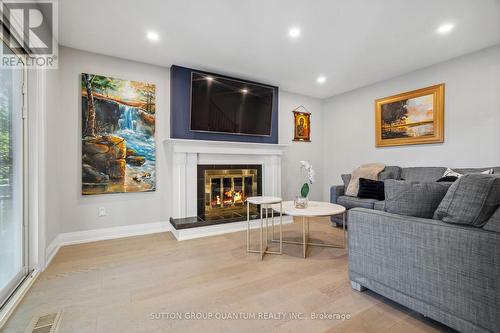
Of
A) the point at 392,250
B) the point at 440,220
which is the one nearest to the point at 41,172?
the point at 392,250

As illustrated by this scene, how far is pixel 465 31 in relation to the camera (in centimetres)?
266

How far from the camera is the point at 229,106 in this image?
396 cm

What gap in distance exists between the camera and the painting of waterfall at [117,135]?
3066 millimetres

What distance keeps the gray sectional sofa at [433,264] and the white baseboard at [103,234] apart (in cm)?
279

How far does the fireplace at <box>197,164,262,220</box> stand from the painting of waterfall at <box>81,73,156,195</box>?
2.64ft

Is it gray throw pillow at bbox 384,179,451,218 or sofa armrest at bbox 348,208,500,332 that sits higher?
gray throw pillow at bbox 384,179,451,218

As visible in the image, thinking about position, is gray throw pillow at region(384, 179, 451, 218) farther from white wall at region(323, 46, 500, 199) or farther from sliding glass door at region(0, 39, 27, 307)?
sliding glass door at region(0, 39, 27, 307)

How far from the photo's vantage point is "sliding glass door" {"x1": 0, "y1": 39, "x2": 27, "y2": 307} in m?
1.78

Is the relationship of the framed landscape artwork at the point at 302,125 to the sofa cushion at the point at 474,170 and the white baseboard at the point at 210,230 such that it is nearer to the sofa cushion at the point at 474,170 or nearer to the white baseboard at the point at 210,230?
the white baseboard at the point at 210,230

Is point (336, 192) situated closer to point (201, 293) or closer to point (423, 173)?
point (423, 173)

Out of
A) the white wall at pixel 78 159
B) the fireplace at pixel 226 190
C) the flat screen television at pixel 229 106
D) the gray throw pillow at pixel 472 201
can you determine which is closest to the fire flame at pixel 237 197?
the fireplace at pixel 226 190

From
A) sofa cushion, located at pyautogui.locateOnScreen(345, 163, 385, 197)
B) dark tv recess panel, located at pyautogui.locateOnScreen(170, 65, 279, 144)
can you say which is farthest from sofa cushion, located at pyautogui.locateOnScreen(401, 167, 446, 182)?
dark tv recess panel, located at pyautogui.locateOnScreen(170, 65, 279, 144)

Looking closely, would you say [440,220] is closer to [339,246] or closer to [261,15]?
[339,246]

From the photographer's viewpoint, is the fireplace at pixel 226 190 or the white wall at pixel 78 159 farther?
the fireplace at pixel 226 190
